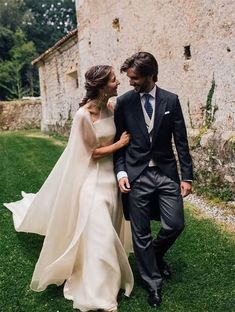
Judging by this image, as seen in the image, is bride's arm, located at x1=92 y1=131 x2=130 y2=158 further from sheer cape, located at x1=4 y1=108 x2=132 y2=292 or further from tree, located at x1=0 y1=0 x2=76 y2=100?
tree, located at x1=0 y1=0 x2=76 y2=100

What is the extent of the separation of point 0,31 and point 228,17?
32049mm

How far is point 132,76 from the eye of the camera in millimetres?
3258

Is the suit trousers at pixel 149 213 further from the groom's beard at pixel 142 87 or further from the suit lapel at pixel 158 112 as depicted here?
the groom's beard at pixel 142 87

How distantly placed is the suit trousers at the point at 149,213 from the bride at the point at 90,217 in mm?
183

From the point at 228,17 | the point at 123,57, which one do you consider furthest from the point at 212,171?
the point at 123,57

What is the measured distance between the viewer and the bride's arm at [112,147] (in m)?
3.48

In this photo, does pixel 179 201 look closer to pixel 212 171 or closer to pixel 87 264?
pixel 87 264

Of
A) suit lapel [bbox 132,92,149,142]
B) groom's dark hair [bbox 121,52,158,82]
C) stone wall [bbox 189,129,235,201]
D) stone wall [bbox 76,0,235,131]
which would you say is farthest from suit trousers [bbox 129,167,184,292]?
stone wall [bbox 76,0,235,131]

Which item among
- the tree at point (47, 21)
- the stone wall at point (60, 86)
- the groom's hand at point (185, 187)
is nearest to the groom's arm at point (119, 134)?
the groom's hand at point (185, 187)

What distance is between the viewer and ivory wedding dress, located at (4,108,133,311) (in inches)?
132

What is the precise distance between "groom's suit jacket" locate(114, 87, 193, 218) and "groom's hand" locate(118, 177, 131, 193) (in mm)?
41

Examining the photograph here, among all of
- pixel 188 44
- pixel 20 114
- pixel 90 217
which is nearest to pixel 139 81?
pixel 90 217

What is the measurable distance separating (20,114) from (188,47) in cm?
1545

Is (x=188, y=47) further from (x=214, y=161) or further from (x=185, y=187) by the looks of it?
(x=185, y=187)
